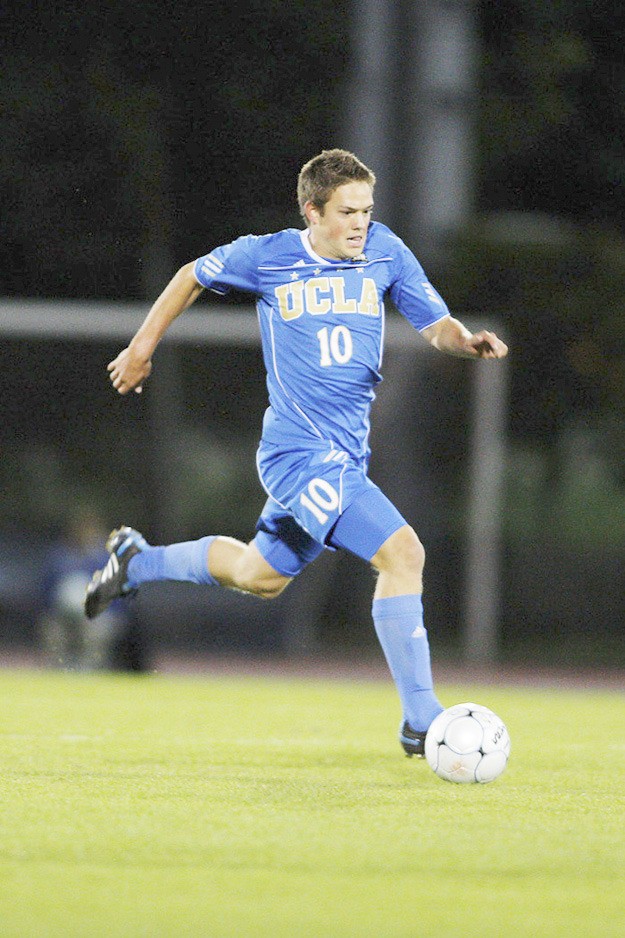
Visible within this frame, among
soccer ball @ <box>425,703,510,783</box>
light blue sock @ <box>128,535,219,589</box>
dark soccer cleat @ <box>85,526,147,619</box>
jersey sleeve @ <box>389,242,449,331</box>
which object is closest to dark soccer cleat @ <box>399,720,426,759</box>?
soccer ball @ <box>425,703,510,783</box>

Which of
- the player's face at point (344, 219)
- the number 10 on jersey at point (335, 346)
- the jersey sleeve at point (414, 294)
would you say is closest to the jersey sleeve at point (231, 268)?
the player's face at point (344, 219)

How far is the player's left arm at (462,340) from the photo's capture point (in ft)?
20.6

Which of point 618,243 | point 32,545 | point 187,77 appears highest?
point 187,77

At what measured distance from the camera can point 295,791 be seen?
5.46 m

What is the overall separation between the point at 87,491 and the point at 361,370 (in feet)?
27.6

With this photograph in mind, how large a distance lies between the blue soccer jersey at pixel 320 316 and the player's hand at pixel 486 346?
1.11ft

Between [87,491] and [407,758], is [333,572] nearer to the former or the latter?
[87,491]

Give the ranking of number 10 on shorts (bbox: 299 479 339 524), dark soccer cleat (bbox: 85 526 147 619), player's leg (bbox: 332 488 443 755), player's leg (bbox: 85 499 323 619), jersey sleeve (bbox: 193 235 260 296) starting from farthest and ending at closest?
dark soccer cleat (bbox: 85 526 147 619)
player's leg (bbox: 85 499 323 619)
jersey sleeve (bbox: 193 235 260 296)
number 10 on shorts (bbox: 299 479 339 524)
player's leg (bbox: 332 488 443 755)

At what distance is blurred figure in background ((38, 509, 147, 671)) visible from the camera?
12.2 meters

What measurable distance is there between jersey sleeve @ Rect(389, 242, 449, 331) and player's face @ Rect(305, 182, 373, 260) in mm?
249

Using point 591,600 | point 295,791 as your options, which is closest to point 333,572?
point 591,600

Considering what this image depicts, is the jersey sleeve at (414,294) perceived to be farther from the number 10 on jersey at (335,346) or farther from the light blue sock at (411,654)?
the light blue sock at (411,654)

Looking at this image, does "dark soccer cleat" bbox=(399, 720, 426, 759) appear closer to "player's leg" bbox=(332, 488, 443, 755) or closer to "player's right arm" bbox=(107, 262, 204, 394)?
"player's leg" bbox=(332, 488, 443, 755)

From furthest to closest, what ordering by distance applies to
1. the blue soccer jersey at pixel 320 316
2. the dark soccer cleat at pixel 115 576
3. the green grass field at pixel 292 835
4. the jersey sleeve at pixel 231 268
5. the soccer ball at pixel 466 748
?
the dark soccer cleat at pixel 115 576, the jersey sleeve at pixel 231 268, the blue soccer jersey at pixel 320 316, the soccer ball at pixel 466 748, the green grass field at pixel 292 835
